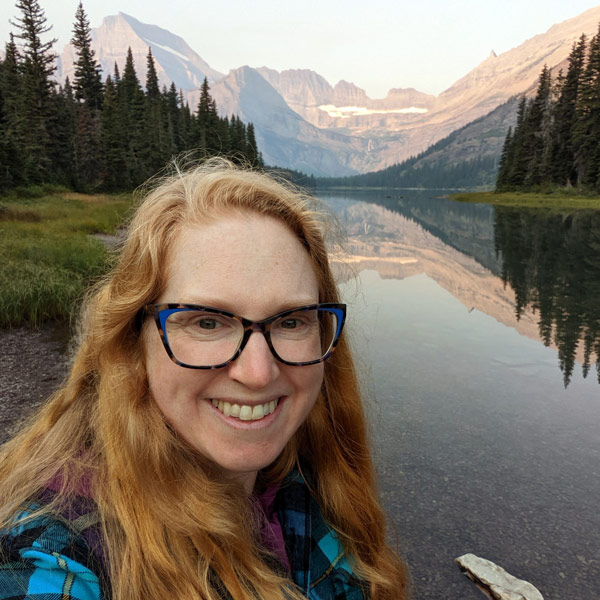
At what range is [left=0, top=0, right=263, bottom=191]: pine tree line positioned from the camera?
41.1 meters

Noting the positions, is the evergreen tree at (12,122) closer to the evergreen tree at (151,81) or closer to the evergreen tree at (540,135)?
the evergreen tree at (151,81)

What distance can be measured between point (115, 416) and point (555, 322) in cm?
987

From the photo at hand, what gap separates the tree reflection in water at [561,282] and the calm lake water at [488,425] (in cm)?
5

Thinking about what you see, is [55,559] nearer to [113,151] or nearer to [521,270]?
[521,270]

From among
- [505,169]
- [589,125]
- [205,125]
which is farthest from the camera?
[505,169]

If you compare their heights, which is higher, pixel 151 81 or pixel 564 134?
pixel 151 81

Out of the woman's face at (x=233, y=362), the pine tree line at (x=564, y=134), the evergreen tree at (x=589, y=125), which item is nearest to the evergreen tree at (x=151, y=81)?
the pine tree line at (x=564, y=134)

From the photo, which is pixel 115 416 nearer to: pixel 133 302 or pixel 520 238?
pixel 133 302

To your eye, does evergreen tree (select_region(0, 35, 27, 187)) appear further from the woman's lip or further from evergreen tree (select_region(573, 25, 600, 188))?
evergreen tree (select_region(573, 25, 600, 188))

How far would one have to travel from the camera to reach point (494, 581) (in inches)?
123

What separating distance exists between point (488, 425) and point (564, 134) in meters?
65.4

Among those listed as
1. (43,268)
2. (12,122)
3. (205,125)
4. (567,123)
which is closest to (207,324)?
(43,268)

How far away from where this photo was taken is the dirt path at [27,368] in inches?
218

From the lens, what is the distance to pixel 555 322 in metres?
9.37
